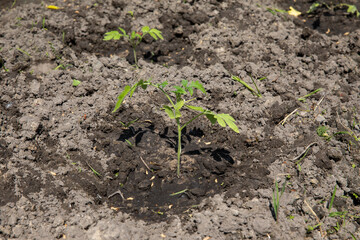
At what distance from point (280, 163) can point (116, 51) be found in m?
1.90

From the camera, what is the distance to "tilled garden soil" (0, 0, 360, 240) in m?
2.47

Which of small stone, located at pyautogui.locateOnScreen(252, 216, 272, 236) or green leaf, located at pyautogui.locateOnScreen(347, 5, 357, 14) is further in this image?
green leaf, located at pyautogui.locateOnScreen(347, 5, 357, 14)

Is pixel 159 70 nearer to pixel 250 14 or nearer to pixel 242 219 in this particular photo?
pixel 250 14

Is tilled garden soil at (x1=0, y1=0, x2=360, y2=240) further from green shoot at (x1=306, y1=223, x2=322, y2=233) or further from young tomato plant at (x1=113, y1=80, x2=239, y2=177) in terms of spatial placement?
young tomato plant at (x1=113, y1=80, x2=239, y2=177)

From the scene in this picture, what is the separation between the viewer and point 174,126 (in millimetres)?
2977

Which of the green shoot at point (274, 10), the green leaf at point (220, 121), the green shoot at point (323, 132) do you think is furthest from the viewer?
the green shoot at point (274, 10)

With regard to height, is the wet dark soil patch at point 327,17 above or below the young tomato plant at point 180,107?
below

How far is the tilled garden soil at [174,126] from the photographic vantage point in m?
2.47

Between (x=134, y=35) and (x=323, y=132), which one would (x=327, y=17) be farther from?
(x=134, y=35)

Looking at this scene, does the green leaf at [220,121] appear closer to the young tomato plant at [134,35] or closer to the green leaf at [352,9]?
the young tomato plant at [134,35]

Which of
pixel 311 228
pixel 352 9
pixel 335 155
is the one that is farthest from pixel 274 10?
pixel 311 228

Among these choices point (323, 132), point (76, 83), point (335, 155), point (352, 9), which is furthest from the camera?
point (352, 9)

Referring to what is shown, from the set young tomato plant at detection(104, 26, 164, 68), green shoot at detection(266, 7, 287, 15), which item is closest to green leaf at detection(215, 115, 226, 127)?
young tomato plant at detection(104, 26, 164, 68)

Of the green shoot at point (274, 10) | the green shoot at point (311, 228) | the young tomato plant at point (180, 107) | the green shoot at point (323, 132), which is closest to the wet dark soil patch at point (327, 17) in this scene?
the green shoot at point (274, 10)
